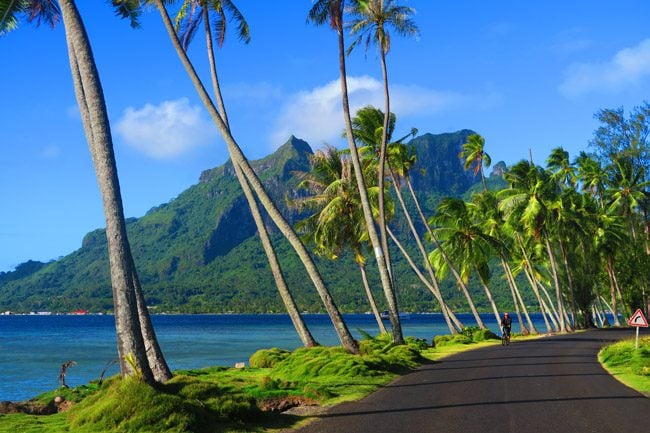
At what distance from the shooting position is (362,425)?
35.3ft

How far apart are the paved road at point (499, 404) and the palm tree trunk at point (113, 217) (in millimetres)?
3131

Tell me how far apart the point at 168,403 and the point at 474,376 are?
9920mm

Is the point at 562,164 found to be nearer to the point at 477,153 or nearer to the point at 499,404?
the point at 477,153

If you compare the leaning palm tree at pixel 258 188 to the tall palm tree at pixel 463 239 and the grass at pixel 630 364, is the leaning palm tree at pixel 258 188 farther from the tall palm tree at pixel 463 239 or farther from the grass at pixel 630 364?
the tall palm tree at pixel 463 239

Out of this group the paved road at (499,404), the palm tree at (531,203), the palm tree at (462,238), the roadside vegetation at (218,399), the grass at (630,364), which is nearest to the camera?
the roadside vegetation at (218,399)

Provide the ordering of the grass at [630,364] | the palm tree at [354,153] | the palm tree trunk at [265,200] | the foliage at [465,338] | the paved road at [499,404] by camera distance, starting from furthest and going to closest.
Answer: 1. the foliage at [465,338]
2. the palm tree at [354,153]
3. the palm tree trunk at [265,200]
4. the grass at [630,364]
5. the paved road at [499,404]

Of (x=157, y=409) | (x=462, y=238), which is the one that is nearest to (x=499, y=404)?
(x=157, y=409)

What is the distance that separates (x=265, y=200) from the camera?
66.0 feet

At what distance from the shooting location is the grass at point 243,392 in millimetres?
9945

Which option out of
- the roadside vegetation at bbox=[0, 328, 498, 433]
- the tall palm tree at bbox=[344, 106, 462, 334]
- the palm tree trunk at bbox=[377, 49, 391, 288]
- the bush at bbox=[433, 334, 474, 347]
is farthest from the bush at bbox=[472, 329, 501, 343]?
the roadside vegetation at bbox=[0, 328, 498, 433]

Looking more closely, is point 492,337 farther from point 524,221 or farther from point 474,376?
point 474,376

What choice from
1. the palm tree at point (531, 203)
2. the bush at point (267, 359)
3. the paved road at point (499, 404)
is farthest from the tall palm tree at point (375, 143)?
the paved road at point (499, 404)

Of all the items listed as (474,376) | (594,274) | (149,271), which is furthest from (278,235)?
(474,376)

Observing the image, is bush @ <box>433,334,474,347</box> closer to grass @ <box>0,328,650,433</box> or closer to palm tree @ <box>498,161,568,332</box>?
grass @ <box>0,328,650,433</box>
